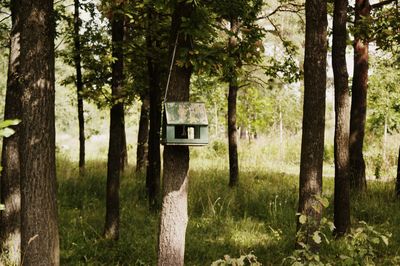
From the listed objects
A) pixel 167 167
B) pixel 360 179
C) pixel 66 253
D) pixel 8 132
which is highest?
pixel 8 132

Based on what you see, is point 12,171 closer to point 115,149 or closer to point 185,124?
point 115,149

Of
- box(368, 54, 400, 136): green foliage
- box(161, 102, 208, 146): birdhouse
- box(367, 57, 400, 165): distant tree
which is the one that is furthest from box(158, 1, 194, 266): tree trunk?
box(368, 54, 400, 136): green foliage

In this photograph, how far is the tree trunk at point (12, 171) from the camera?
283 inches

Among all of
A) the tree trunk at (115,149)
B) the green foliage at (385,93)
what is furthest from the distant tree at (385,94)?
the tree trunk at (115,149)

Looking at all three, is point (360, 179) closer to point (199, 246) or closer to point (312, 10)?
point (199, 246)

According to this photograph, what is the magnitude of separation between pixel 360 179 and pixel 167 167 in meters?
7.11

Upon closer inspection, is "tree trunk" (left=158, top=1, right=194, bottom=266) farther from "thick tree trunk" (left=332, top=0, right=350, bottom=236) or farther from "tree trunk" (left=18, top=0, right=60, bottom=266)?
"thick tree trunk" (left=332, top=0, right=350, bottom=236)

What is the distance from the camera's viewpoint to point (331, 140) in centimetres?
2316

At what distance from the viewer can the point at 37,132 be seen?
17.8ft

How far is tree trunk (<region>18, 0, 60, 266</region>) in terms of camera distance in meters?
5.36

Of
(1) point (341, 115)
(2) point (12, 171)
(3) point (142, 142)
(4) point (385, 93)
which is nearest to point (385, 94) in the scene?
(4) point (385, 93)

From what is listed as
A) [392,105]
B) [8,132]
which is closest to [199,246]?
[8,132]

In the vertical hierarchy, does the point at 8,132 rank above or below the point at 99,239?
above

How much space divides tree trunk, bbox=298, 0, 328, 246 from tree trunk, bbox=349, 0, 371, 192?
4.96 meters
